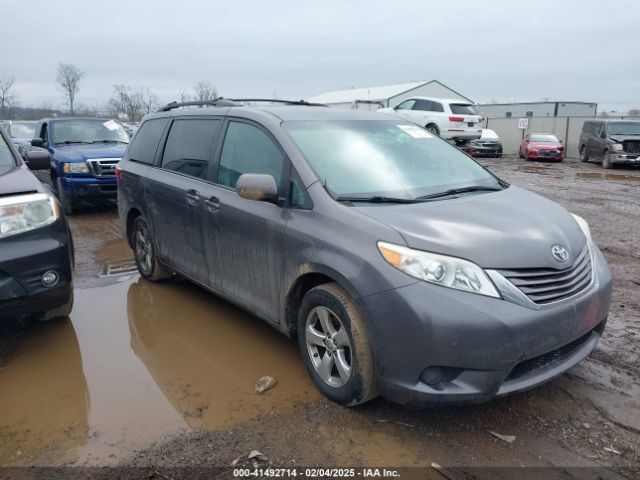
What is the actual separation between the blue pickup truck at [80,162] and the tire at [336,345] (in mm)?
6839

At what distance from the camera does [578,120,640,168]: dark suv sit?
18938mm

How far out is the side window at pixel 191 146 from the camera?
412cm

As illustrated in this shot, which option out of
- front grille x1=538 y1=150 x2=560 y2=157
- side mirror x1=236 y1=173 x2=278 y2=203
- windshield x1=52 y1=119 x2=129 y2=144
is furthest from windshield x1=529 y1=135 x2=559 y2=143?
side mirror x1=236 y1=173 x2=278 y2=203

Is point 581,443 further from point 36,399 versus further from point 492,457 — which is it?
point 36,399

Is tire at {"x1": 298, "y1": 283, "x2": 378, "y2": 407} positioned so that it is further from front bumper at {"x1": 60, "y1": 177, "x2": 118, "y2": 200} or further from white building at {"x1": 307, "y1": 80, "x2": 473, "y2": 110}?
white building at {"x1": 307, "y1": 80, "x2": 473, "y2": 110}

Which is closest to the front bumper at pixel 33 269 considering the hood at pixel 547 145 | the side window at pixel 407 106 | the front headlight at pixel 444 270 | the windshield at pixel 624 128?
the front headlight at pixel 444 270

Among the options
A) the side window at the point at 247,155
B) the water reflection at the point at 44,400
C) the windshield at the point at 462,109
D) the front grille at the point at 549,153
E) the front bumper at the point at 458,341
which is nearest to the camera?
the front bumper at the point at 458,341

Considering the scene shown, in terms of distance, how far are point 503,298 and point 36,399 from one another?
287 cm

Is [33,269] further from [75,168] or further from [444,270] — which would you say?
[75,168]

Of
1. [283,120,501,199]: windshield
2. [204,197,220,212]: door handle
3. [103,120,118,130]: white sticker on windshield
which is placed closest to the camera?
[283,120,501,199]: windshield

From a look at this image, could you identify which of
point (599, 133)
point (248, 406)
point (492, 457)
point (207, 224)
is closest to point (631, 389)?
point (492, 457)

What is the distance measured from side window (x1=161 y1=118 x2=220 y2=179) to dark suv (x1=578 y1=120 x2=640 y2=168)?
19.1m

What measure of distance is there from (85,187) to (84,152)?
721mm

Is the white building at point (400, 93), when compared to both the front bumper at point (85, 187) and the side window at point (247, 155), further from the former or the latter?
the side window at point (247, 155)
